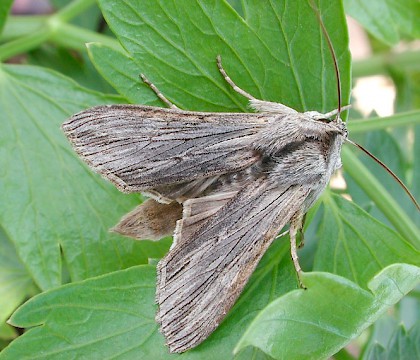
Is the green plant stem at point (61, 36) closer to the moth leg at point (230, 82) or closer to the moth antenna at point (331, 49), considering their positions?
the moth leg at point (230, 82)

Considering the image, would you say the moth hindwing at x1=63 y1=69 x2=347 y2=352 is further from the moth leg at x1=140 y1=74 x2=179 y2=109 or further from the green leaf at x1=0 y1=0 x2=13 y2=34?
the green leaf at x1=0 y1=0 x2=13 y2=34

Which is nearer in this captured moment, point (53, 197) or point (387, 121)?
point (53, 197)

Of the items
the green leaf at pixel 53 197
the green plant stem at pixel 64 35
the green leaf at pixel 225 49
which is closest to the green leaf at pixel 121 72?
the green leaf at pixel 225 49

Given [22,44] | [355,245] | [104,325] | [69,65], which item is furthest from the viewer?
[69,65]

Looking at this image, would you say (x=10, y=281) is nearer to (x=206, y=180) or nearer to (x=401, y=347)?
(x=206, y=180)

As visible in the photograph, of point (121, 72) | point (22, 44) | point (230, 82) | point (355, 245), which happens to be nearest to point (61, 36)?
point (22, 44)

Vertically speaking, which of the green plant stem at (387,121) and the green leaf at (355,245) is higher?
the green plant stem at (387,121)

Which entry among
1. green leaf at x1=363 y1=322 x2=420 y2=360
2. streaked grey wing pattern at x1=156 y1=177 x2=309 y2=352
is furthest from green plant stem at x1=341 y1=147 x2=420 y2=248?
streaked grey wing pattern at x1=156 y1=177 x2=309 y2=352

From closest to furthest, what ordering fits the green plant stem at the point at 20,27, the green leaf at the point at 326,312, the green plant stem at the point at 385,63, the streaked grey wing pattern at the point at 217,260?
the green leaf at the point at 326,312
the streaked grey wing pattern at the point at 217,260
the green plant stem at the point at 20,27
the green plant stem at the point at 385,63
